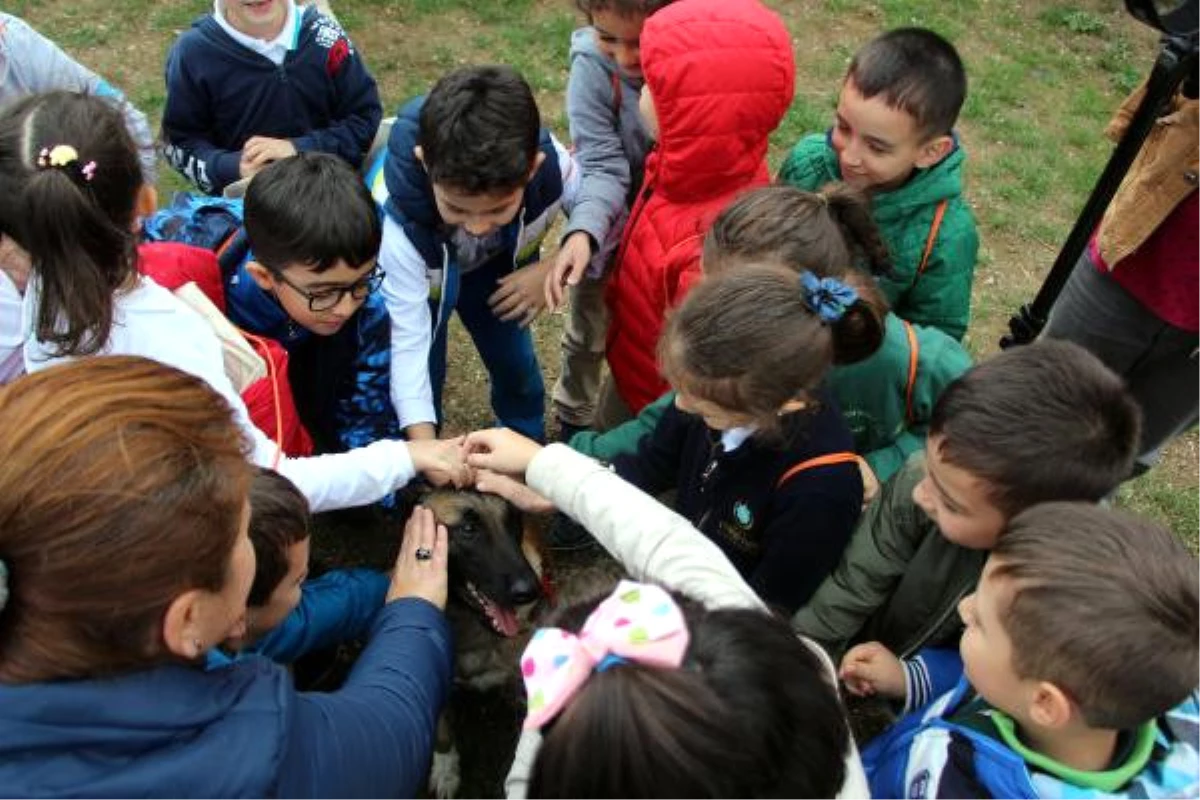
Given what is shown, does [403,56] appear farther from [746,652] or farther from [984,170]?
[746,652]

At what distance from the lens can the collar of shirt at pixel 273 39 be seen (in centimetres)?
433

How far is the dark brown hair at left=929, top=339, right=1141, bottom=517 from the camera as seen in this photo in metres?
2.43

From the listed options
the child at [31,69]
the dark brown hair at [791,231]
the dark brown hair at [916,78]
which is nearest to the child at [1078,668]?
the dark brown hair at [791,231]

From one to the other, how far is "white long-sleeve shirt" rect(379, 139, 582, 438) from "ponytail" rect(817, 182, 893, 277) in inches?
62.3

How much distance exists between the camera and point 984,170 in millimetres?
7738

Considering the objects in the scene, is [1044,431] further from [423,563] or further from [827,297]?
[423,563]

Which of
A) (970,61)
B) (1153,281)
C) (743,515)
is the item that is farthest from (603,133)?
(970,61)

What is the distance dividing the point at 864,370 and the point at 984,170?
554cm

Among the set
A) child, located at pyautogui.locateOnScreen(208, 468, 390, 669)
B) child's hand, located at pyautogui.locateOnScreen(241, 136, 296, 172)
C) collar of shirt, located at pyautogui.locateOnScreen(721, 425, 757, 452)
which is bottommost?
child, located at pyautogui.locateOnScreen(208, 468, 390, 669)

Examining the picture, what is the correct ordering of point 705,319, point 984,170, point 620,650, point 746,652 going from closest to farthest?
1. point 620,650
2. point 746,652
3. point 705,319
4. point 984,170

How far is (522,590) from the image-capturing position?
3.37 metres

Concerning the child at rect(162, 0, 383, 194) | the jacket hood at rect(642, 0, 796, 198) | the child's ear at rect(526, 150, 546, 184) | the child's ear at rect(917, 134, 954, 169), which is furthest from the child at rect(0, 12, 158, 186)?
the child's ear at rect(917, 134, 954, 169)

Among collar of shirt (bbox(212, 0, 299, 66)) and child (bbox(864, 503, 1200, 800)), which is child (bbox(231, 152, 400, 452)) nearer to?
collar of shirt (bbox(212, 0, 299, 66))

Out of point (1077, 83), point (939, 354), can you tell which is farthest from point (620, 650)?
point (1077, 83)
